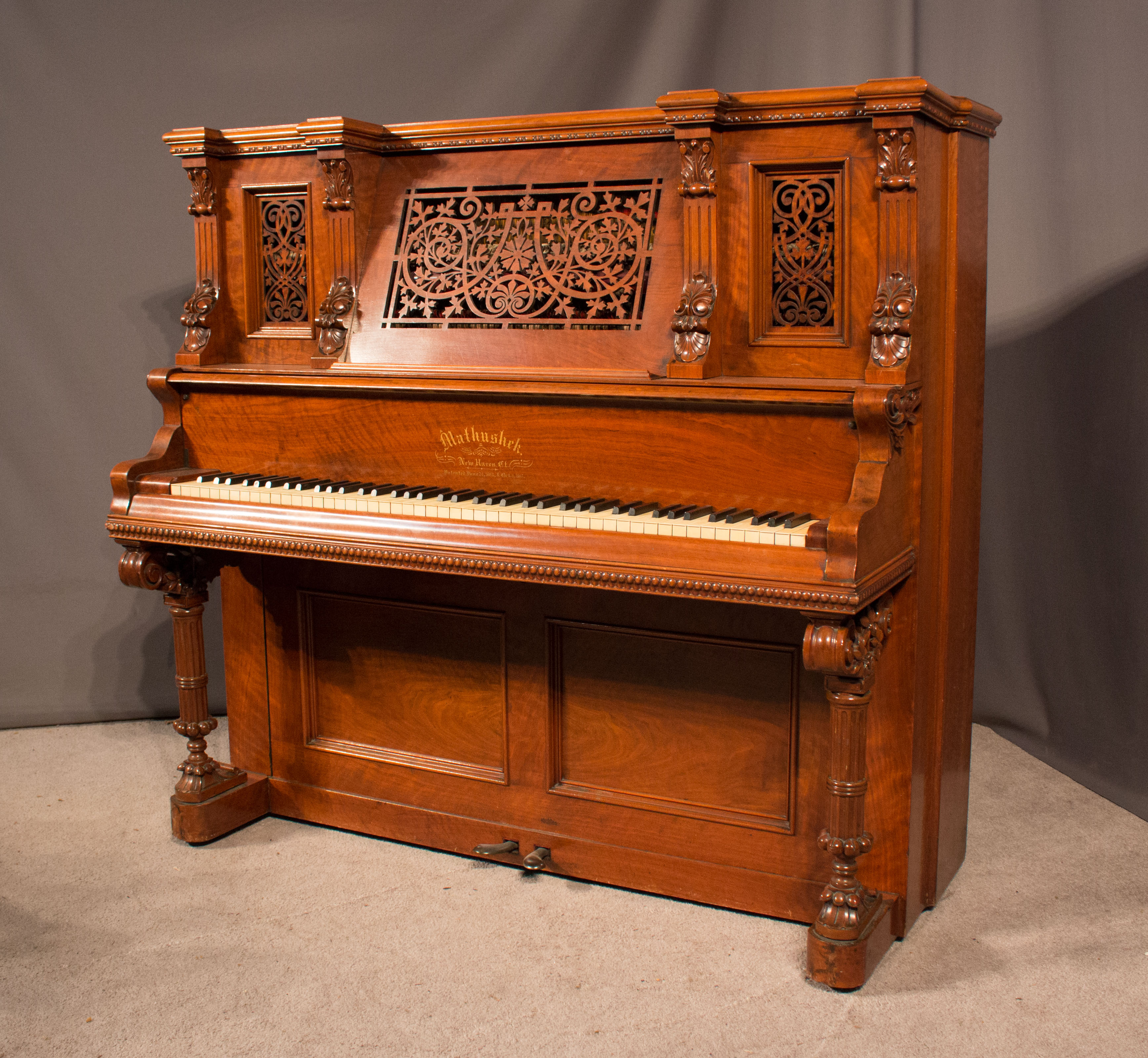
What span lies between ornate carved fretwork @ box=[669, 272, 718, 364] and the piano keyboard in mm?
346

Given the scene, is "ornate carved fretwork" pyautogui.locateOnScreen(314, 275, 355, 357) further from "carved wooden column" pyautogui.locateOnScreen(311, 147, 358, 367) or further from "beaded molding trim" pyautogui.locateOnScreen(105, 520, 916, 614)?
"beaded molding trim" pyautogui.locateOnScreen(105, 520, 916, 614)

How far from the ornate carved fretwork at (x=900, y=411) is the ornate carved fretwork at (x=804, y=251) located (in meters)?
0.27

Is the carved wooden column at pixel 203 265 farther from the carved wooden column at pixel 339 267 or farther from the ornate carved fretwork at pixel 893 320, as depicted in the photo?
the ornate carved fretwork at pixel 893 320

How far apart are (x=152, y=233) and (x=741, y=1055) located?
3.47m

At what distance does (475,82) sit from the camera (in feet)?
14.7

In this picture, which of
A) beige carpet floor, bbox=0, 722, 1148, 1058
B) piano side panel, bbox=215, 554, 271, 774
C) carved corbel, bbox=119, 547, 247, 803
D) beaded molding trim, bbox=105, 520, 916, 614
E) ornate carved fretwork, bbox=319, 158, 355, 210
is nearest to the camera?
beaded molding trim, bbox=105, 520, 916, 614

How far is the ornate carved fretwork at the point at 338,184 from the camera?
3.29 m

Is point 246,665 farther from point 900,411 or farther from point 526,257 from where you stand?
point 900,411

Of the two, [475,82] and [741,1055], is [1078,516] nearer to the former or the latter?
[741,1055]

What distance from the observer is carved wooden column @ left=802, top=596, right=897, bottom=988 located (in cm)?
270

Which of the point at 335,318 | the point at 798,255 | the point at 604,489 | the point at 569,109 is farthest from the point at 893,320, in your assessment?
the point at 569,109

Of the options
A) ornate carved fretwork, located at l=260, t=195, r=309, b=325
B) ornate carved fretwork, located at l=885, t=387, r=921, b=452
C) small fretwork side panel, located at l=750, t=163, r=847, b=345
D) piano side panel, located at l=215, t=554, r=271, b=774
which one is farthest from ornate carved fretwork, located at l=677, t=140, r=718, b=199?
piano side panel, located at l=215, t=554, r=271, b=774

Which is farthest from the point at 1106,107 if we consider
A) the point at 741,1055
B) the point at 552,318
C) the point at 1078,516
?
the point at 741,1055

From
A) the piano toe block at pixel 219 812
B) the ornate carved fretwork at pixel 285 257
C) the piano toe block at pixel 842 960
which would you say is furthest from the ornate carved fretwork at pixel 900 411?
the piano toe block at pixel 219 812
